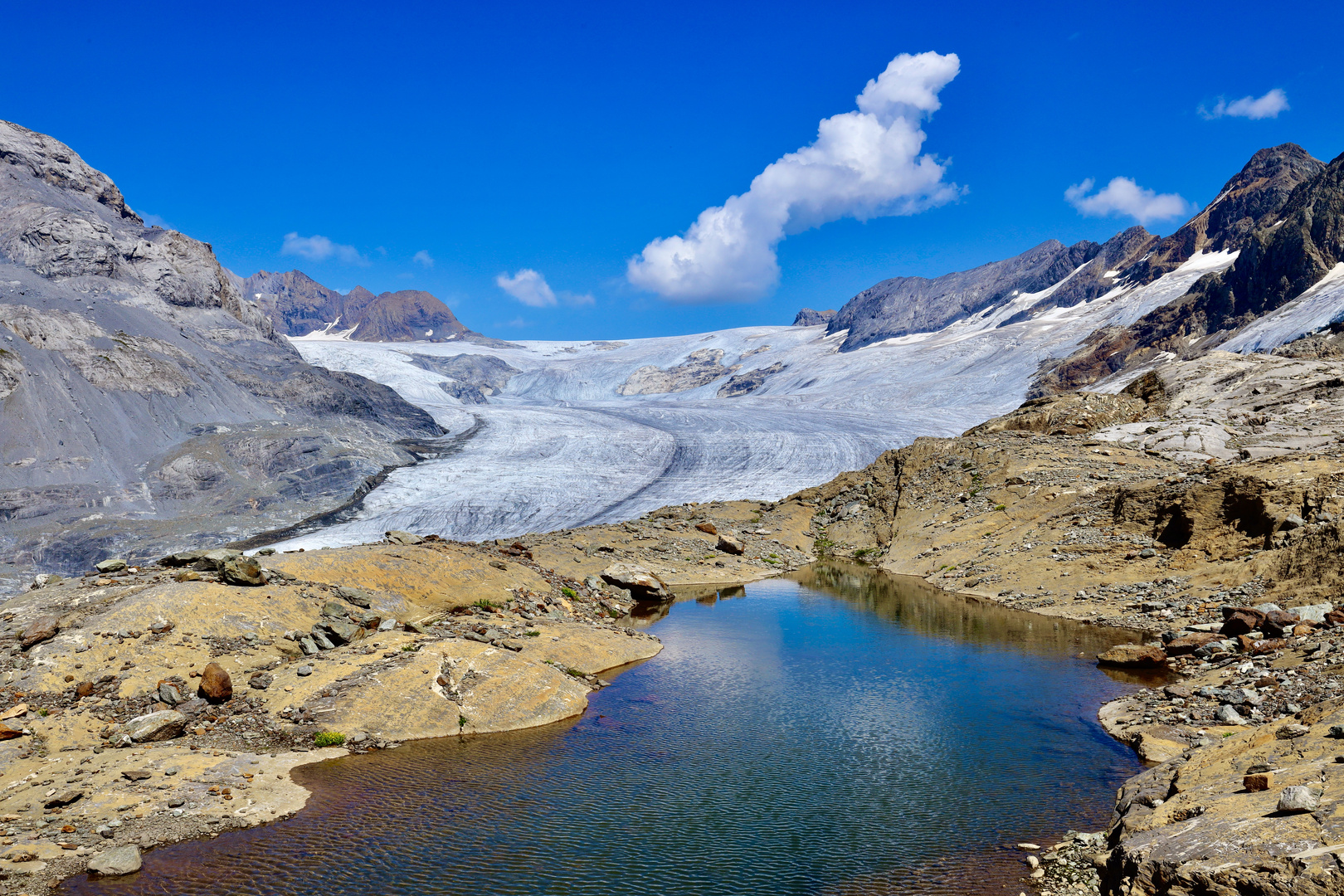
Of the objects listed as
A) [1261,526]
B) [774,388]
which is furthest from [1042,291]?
[1261,526]

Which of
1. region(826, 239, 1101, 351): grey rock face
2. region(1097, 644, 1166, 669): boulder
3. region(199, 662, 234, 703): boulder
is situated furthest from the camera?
region(826, 239, 1101, 351): grey rock face

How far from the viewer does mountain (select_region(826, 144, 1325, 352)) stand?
13438cm

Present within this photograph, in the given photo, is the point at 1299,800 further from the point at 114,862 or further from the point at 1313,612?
the point at 114,862

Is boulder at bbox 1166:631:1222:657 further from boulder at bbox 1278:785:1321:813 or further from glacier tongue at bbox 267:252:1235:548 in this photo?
glacier tongue at bbox 267:252:1235:548

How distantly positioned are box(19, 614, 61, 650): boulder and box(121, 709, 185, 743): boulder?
9.32ft

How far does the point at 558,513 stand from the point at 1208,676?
45036mm

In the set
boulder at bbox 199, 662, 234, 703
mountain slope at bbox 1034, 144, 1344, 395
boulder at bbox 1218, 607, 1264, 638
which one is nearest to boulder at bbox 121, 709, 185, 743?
boulder at bbox 199, 662, 234, 703

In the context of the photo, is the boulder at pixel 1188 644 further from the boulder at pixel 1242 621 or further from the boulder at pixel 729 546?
the boulder at pixel 729 546

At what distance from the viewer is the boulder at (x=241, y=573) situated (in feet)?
57.1

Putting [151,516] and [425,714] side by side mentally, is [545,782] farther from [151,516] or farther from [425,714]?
[151,516]

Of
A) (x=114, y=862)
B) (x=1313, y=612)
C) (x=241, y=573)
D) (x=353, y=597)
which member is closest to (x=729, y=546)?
(x=353, y=597)

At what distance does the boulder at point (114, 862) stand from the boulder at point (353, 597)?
9232mm

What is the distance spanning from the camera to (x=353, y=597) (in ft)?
61.4

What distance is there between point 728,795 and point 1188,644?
12211mm
